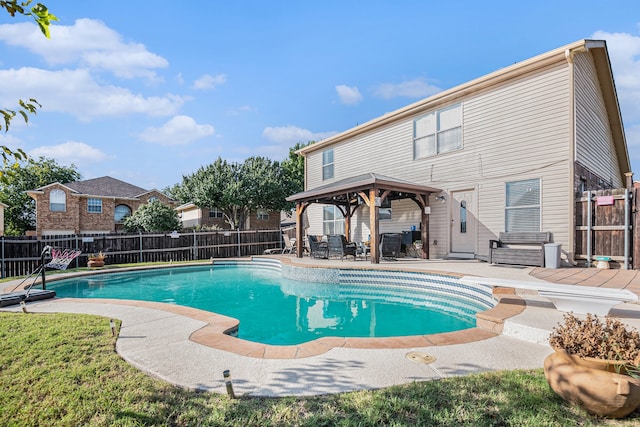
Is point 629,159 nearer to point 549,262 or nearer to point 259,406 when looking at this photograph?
point 549,262

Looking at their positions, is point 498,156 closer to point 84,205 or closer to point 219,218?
point 219,218

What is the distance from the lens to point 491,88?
32.1ft

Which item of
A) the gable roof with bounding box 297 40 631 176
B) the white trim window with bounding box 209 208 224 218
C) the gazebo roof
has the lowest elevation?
the white trim window with bounding box 209 208 224 218

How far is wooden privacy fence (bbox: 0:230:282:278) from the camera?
11062 mm

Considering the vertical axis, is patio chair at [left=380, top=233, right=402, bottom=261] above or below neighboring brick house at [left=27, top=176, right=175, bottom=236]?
below

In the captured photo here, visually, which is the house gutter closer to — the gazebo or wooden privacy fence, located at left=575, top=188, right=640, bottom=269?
wooden privacy fence, located at left=575, top=188, right=640, bottom=269

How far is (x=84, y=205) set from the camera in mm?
24453

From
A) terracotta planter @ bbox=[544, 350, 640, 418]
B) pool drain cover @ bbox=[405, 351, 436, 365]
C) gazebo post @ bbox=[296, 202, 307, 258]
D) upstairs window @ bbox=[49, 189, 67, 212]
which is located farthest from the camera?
upstairs window @ bbox=[49, 189, 67, 212]

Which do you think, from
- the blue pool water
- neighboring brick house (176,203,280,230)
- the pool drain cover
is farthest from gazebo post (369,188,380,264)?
neighboring brick house (176,203,280,230)

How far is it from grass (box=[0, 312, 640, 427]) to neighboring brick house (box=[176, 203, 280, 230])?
76.9 ft

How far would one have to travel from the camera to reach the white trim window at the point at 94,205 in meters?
24.7

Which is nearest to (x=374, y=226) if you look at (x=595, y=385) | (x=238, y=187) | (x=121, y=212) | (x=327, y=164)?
(x=327, y=164)

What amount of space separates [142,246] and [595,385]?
1594 cm

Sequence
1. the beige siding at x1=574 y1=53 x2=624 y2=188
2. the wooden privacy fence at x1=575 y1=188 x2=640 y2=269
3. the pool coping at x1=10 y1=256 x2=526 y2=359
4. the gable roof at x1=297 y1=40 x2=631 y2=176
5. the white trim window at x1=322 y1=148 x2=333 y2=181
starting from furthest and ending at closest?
the white trim window at x1=322 y1=148 x2=333 y2=181 → the beige siding at x1=574 y1=53 x2=624 y2=188 → the gable roof at x1=297 y1=40 x2=631 y2=176 → the wooden privacy fence at x1=575 y1=188 x2=640 y2=269 → the pool coping at x1=10 y1=256 x2=526 y2=359
